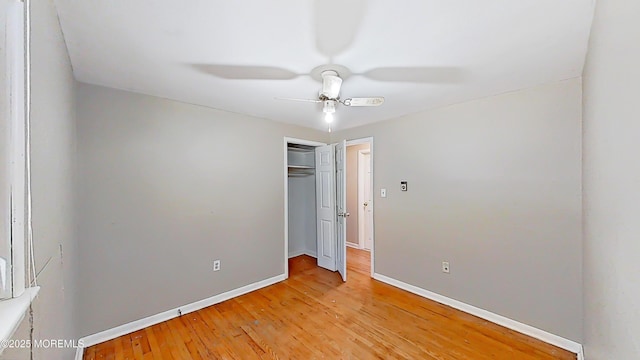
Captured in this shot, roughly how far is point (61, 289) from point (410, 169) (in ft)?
11.0

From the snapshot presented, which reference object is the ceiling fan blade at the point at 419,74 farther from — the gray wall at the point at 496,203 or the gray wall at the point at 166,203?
the gray wall at the point at 166,203

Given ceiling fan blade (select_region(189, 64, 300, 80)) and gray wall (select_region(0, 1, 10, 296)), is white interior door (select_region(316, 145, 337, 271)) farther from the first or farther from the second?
gray wall (select_region(0, 1, 10, 296))

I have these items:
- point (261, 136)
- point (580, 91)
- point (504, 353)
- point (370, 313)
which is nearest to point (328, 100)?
point (261, 136)

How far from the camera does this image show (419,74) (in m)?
2.11

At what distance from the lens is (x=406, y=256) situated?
3357 mm

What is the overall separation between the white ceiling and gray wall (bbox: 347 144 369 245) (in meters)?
2.84

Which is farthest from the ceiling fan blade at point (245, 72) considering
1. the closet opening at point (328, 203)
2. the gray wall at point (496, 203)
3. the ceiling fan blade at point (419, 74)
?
the gray wall at point (496, 203)

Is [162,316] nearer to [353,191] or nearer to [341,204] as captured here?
[341,204]

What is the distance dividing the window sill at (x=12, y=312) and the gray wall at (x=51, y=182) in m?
0.06

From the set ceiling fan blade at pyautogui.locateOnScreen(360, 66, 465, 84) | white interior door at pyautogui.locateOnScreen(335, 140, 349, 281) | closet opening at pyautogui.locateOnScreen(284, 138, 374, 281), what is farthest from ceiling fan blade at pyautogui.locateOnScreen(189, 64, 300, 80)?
white interior door at pyautogui.locateOnScreen(335, 140, 349, 281)

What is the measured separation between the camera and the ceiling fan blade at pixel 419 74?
2.02 metres

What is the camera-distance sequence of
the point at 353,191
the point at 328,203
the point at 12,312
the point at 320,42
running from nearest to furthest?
the point at 12,312
the point at 320,42
the point at 328,203
the point at 353,191

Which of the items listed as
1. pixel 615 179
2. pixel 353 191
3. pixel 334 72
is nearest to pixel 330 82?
pixel 334 72

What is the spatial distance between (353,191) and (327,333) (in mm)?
3262
